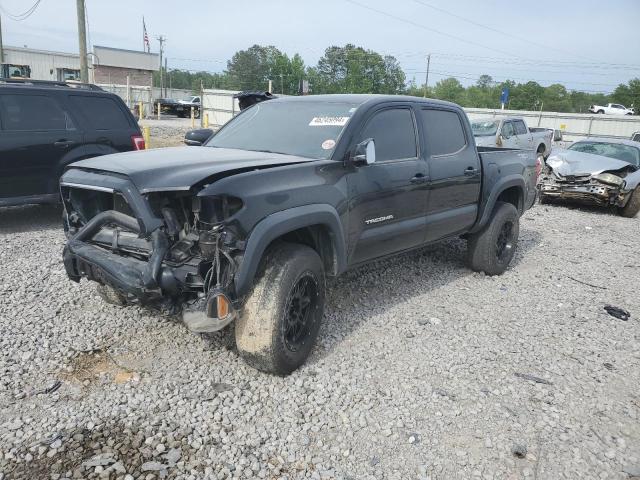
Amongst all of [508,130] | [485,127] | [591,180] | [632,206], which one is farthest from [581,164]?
[508,130]

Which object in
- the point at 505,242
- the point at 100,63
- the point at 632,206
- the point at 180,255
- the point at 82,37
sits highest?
the point at 100,63

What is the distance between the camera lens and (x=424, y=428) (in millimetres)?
3105

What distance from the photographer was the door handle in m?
4.52

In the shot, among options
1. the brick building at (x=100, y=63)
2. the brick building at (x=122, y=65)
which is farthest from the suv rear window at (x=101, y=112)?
the brick building at (x=122, y=65)

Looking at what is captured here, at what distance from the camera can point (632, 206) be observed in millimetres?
10469

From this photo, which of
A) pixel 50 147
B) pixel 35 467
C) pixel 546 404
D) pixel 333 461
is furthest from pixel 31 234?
pixel 546 404

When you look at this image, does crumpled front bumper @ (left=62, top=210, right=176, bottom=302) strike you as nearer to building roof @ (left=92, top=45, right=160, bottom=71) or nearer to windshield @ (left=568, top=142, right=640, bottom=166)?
windshield @ (left=568, top=142, right=640, bottom=166)

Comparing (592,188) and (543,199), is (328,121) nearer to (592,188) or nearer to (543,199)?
(592,188)

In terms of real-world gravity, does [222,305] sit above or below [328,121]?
below

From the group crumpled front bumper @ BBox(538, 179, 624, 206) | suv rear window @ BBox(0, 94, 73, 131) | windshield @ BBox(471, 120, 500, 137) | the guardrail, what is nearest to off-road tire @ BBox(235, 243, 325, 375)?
suv rear window @ BBox(0, 94, 73, 131)

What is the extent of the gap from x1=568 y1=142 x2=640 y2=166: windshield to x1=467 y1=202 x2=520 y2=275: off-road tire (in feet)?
22.3

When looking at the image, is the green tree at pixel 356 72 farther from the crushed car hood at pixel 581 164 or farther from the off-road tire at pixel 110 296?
the off-road tire at pixel 110 296

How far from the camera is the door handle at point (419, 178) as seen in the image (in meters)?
4.52

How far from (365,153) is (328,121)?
1.74ft
